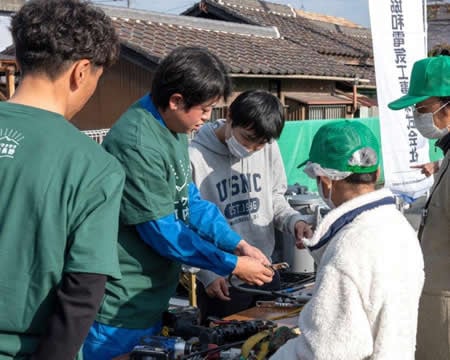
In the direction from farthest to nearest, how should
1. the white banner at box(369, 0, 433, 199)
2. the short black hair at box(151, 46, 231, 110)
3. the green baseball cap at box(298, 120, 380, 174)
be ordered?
the white banner at box(369, 0, 433, 199) → the short black hair at box(151, 46, 231, 110) → the green baseball cap at box(298, 120, 380, 174)

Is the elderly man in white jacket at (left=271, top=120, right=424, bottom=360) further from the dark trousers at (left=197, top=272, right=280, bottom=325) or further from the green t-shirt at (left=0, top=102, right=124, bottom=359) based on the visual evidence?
the dark trousers at (left=197, top=272, right=280, bottom=325)

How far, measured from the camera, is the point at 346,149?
5.98 feet

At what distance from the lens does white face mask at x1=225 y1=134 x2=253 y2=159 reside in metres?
3.02

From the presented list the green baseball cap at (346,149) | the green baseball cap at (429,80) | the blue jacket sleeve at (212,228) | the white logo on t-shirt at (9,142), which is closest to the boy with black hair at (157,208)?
the blue jacket sleeve at (212,228)

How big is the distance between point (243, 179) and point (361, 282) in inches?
64.5

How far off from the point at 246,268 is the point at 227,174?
83 cm

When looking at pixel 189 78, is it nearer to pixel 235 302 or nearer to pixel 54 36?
pixel 54 36

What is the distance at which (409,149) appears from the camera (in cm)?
824

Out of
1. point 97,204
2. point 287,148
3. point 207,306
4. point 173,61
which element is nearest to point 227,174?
point 207,306

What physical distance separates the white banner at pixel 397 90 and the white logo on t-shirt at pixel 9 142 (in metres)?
7.07

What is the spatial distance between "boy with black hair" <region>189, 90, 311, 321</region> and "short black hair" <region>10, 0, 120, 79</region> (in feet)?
4.71

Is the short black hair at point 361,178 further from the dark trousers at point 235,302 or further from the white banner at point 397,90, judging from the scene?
the white banner at point 397,90

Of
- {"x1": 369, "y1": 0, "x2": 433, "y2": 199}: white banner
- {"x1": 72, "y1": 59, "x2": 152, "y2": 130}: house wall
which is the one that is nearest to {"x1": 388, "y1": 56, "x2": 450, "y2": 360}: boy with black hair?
{"x1": 369, "y1": 0, "x2": 433, "y2": 199}: white banner

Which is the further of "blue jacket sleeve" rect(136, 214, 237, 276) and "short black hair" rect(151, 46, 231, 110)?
"short black hair" rect(151, 46, 231, 110)
